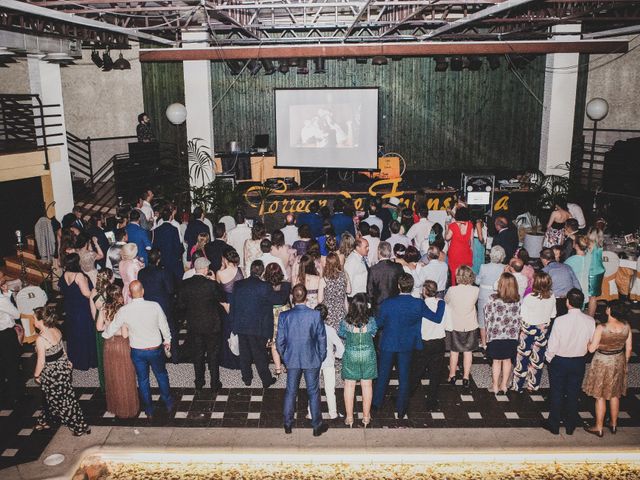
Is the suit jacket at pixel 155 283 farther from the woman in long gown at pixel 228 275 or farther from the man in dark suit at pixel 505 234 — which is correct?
the man in dark suit at pixel 505 234

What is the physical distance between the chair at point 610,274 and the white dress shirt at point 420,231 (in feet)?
7.68

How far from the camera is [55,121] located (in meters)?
11.3

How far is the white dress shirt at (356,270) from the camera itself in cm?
598

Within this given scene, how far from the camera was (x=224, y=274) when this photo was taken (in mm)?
5742

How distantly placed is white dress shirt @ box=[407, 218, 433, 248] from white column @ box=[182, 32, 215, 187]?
6.50m

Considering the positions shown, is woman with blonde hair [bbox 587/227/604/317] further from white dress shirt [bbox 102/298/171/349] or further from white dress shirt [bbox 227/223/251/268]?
white dress shirt [bbox 102/298/171/349]

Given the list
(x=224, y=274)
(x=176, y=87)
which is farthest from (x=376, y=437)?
(x=176, y=87)

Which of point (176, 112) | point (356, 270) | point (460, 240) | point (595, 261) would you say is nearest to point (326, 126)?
point (176, 112)

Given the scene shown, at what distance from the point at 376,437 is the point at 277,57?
29.6ft

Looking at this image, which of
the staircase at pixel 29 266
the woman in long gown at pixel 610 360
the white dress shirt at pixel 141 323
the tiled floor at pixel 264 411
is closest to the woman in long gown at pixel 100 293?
the white dress shirt at pixel 141 323

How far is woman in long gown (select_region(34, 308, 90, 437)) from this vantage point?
4676mm

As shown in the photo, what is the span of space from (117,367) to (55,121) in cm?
794

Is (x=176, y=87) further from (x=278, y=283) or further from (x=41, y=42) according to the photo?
(x=278, y=283)

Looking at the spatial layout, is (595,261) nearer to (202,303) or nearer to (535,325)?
(535,325)
